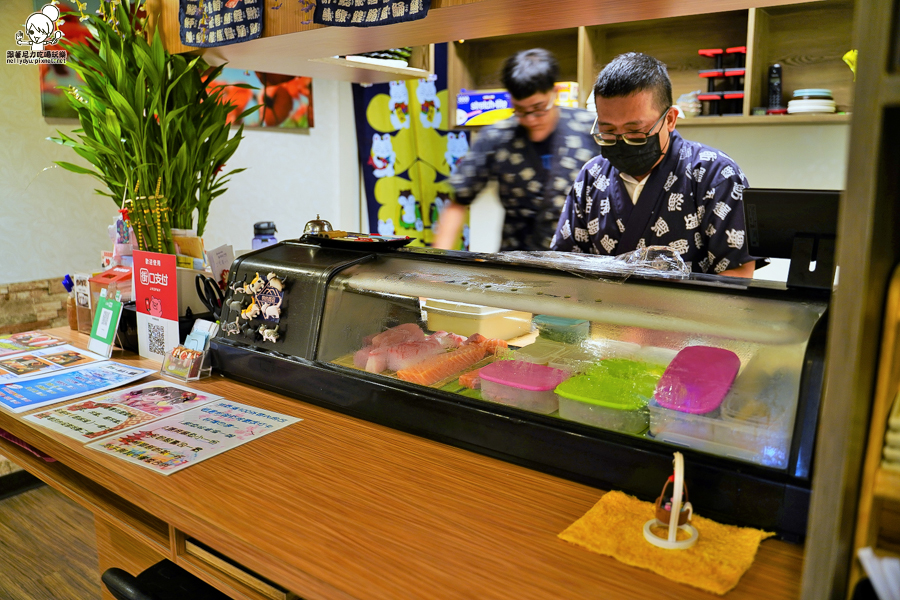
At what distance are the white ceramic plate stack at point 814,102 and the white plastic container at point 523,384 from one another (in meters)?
2.74

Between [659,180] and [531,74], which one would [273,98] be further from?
[659,180]

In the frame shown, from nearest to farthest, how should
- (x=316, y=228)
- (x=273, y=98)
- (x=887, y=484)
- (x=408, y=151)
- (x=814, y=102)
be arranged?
(x=887, y=484) < (x=316, y=228) < (x=814, y=102) < (x=273, y=98) < (x=408, y=151)

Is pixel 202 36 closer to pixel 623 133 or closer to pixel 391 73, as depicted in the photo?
pixel 391 73

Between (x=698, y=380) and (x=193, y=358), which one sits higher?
Result: (x=698, y=380)

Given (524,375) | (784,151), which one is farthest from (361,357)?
(784,151)

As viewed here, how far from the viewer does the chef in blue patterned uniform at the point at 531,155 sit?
278cm

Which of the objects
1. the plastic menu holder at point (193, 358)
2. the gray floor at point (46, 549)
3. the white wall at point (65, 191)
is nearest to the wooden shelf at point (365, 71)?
the plastic menu holder at point (193, 358)

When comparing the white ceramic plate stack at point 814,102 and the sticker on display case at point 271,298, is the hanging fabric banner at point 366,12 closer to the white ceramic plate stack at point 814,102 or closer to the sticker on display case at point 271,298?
the sticker on display case at point 271,298

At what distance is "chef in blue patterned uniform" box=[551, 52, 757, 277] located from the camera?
215cm

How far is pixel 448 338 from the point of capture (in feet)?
5.25

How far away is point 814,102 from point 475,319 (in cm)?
272

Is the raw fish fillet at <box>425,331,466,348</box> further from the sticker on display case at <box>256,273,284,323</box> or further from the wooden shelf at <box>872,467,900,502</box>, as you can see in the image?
the wooden shelf at <box>872,467,900,502</box>

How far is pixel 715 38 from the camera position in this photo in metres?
3.68

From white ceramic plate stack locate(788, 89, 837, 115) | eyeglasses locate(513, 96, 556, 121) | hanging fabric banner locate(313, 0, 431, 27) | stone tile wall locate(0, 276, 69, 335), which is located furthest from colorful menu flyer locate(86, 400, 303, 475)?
white ceramic plate stack locate(788, 89, 837, 115)
